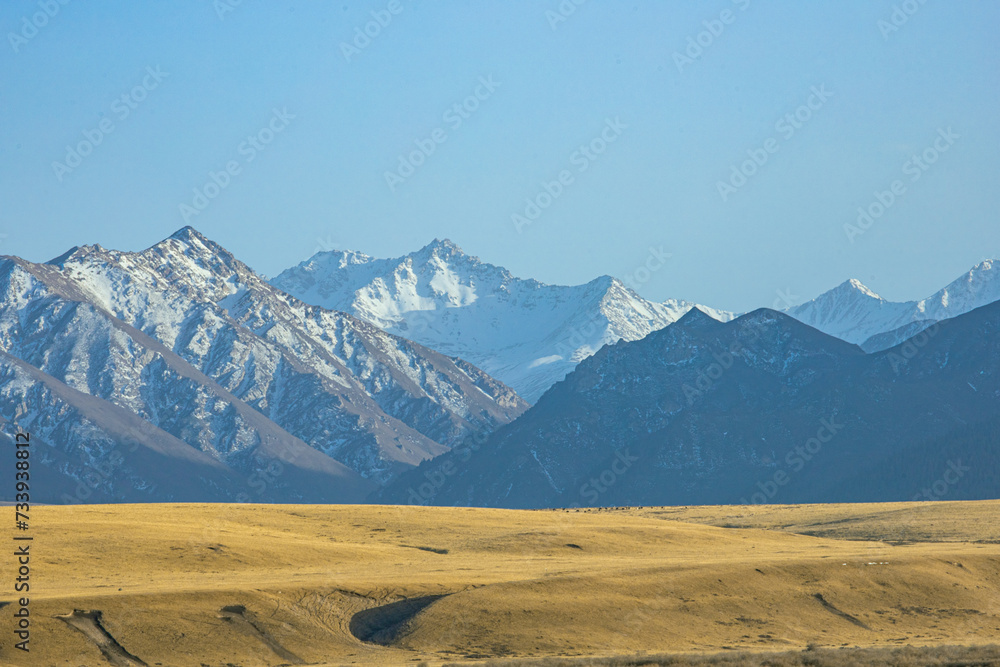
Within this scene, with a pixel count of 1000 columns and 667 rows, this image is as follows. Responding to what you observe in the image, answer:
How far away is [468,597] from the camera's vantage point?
60188 mm

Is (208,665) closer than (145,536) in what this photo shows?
Yes

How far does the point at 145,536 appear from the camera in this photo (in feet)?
245

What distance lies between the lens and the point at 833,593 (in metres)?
67.6

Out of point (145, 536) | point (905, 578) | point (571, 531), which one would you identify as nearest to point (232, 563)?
point (145, 536)

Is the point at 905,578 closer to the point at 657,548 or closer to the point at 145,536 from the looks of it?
the point at 657,548

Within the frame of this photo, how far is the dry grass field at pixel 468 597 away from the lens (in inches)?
2090

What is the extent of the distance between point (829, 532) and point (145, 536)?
234ft

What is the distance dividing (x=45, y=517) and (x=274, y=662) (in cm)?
3750

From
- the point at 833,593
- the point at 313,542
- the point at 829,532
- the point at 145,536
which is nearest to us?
the point at 833,593

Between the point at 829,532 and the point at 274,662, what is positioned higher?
the point at 829,532

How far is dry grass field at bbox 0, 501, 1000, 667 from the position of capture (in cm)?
5309

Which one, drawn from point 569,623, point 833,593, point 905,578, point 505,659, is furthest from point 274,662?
point 905,578

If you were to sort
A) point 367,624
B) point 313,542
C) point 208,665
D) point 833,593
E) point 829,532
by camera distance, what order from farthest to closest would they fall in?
point 829,532 < point 313,542 < point 833,593 < point 367,624 < point 208,665

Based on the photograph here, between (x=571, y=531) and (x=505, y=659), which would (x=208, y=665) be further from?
(x=571, y=531)
